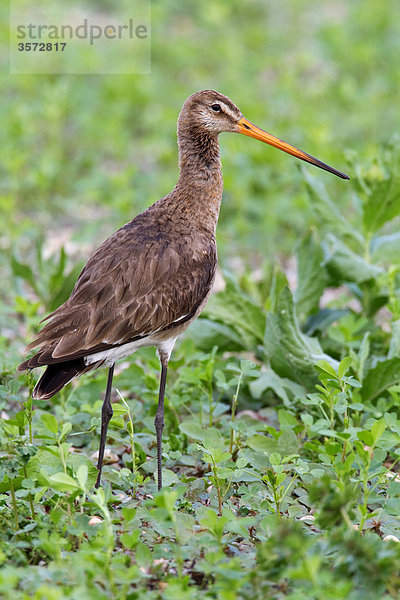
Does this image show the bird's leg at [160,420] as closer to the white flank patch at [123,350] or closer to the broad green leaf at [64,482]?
the white flank patch at [123,350]

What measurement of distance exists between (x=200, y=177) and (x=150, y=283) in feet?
2.66

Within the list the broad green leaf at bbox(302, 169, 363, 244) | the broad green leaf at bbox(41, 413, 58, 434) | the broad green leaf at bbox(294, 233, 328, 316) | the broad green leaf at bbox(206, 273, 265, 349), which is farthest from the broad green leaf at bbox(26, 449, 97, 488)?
the broad green leaf at bbox(302, 169, 363, 244)

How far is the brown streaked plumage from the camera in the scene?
4.16 meters

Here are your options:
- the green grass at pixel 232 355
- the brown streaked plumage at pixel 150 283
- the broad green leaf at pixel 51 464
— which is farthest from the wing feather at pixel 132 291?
the broad green leaf at pixel 51 464

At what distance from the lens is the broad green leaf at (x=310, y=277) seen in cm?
539

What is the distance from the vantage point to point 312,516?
13.2 ft

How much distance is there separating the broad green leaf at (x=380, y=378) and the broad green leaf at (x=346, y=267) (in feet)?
2.49

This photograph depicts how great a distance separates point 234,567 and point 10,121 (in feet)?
21.3

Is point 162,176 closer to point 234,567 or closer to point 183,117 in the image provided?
point 183,117

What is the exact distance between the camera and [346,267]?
17.6ft

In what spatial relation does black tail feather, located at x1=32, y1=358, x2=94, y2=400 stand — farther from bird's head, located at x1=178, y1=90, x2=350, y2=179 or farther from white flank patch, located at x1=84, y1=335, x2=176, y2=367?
bird's head, located at x1=178, y1=90, x2=350, y2=179

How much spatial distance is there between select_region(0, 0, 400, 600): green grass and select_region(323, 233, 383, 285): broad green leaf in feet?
0.04

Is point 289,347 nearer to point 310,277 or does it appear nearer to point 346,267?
point 310,277

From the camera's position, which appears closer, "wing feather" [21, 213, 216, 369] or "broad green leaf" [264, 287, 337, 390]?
"wing feather" [21, 213, 216, 369]
